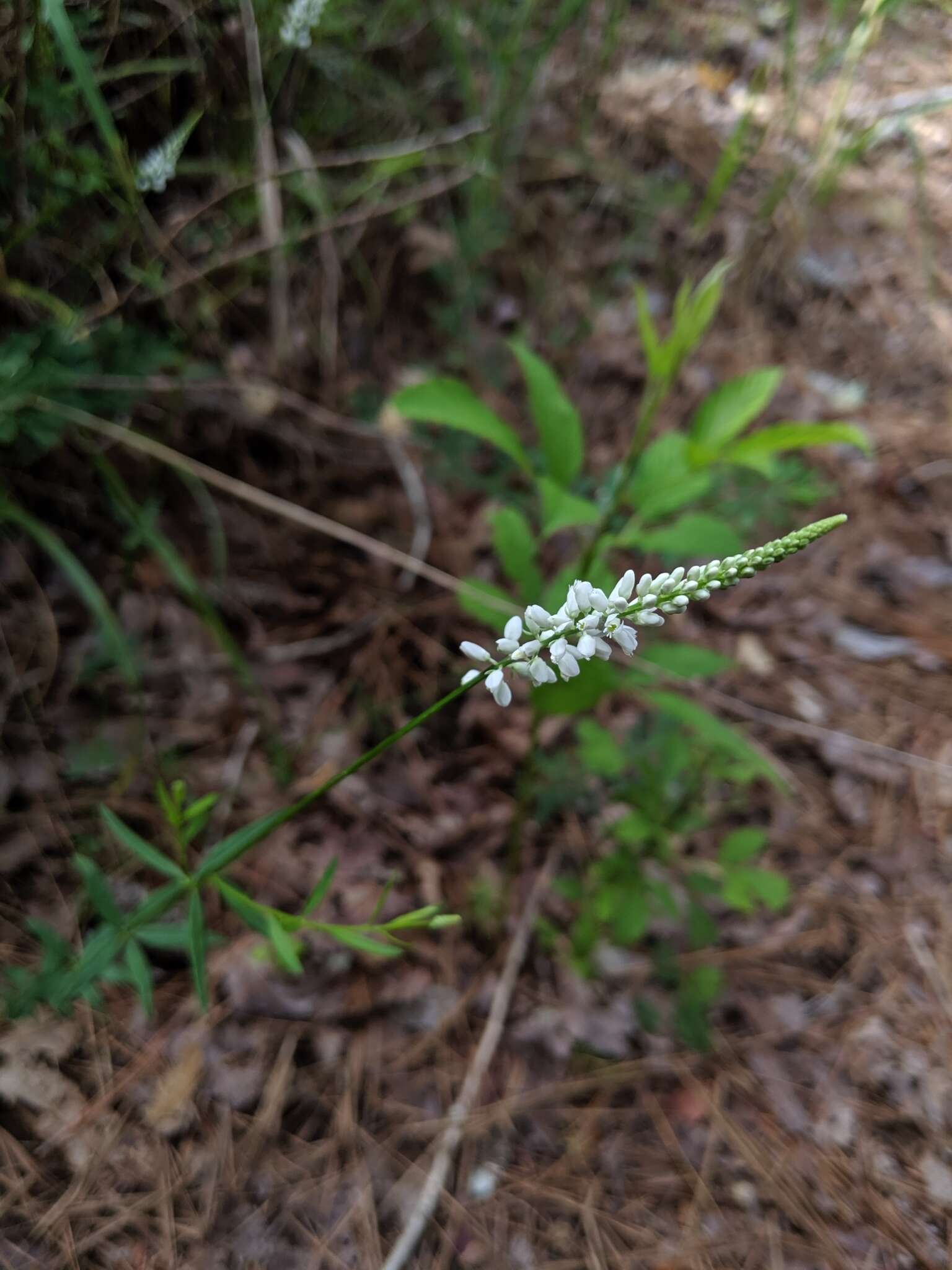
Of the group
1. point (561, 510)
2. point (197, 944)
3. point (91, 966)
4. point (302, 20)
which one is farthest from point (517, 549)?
point (302, 20)

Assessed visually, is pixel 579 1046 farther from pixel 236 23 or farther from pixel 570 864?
pixel 236 23

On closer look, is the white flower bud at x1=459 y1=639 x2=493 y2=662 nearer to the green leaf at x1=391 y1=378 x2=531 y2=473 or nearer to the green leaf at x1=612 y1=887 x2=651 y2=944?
the green leaf at x1=391 y1=378 x2=531 y2=473

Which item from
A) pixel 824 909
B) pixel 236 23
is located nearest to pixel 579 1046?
pixel 824 909

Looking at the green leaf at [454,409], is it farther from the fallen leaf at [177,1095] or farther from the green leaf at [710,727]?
the fallen leaf at [177,1095]

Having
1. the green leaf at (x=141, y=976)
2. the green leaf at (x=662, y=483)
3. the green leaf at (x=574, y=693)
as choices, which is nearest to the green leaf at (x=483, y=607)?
the green leaf at (x=574, y=693)

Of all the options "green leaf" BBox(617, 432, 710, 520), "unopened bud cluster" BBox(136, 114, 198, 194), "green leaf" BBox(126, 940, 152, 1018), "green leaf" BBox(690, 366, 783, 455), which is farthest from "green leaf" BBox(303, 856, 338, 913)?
"unopened bud cluster" BBox(136, 114, 198, 194)

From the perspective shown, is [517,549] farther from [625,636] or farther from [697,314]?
[625,636]
